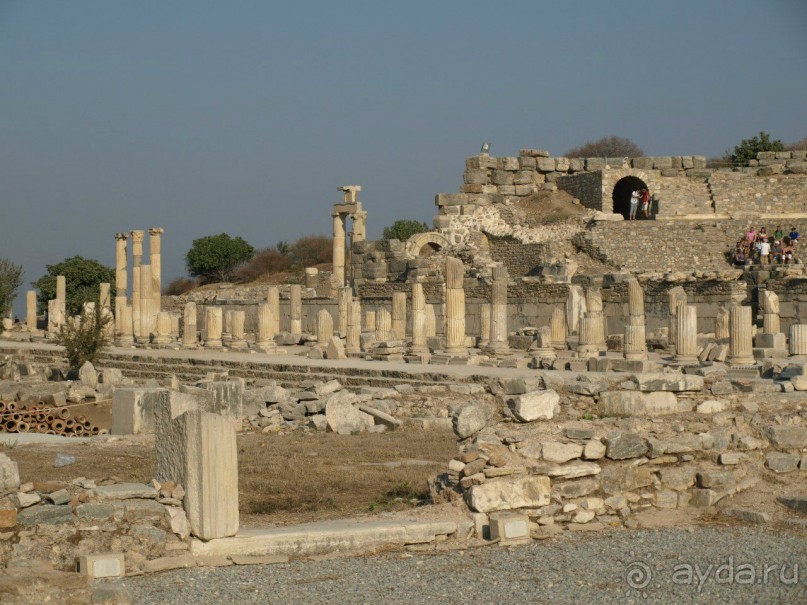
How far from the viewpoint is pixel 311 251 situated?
2753 inches

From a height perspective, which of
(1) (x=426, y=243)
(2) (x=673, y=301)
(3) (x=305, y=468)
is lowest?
(3) (x=305, y=468)

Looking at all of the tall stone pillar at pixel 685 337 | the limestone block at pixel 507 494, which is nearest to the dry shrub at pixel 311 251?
the tall stone pillar at pixel 685 337

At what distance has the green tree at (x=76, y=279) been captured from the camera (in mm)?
55375

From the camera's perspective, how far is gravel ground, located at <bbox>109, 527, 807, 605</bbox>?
7.44 meters

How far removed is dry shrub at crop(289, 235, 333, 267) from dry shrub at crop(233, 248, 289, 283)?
0.64 m

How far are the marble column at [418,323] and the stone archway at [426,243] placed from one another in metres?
13.2

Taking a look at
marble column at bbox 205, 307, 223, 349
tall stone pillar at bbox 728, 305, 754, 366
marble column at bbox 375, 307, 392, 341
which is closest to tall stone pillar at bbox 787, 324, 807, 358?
tall stone pillar at bbox 728, 305, 754, 366

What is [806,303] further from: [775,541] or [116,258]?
[116,258]

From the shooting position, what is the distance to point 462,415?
11.1 metres

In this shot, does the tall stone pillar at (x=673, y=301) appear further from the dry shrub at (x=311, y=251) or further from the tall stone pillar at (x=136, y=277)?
the dry shrub at (x=311, y=251)

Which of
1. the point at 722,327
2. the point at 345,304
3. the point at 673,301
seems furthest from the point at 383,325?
the point at 722,327

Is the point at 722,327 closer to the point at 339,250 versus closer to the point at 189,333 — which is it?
the point at 189,333

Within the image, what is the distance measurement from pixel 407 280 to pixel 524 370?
16.6m

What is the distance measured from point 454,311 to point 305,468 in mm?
12028
